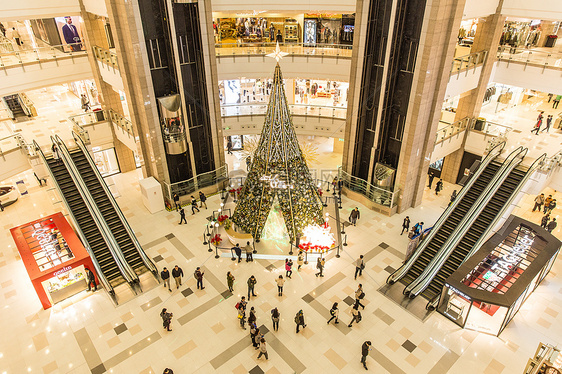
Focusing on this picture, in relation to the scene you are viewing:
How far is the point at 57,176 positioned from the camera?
15.0 metres

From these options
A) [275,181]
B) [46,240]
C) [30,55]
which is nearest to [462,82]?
[275,181]

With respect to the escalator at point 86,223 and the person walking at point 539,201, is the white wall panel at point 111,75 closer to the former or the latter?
the escalator at point 86,223

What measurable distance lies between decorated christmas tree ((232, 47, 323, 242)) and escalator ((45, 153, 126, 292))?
Result: 4752 mm

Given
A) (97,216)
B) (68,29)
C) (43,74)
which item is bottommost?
(97,216)

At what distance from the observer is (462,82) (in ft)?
52.2

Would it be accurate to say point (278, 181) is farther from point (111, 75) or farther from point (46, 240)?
point (111, 75)

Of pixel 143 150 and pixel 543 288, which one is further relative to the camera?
pixel 143 150

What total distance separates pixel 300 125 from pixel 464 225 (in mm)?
10091

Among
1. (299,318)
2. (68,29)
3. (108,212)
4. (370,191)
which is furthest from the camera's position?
(68,29)

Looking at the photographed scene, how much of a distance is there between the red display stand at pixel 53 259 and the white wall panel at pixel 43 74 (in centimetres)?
609

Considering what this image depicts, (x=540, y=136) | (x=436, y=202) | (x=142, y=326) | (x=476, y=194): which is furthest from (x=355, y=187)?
(x=142, y=326)

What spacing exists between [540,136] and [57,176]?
2233 centimetres

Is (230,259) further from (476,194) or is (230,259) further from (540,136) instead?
(540,136)

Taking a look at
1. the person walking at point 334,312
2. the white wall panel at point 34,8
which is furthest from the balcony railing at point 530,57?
the white wall panel at point 34,8
